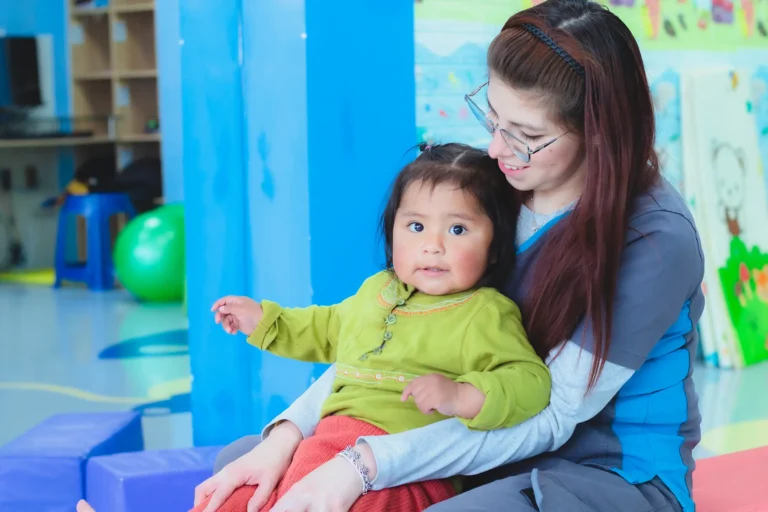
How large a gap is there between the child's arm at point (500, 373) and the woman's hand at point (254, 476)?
0.32 meters

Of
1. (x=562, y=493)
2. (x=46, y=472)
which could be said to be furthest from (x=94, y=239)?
(x=562, y=493)

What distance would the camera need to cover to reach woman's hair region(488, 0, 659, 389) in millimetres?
1311

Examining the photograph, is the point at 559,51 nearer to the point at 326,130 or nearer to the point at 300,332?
the point at 300,332

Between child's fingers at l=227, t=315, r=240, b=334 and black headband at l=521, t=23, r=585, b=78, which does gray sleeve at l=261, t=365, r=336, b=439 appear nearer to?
child's fingers at l=227, t=315, r=240, b=334

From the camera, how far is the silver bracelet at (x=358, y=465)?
1.30 m

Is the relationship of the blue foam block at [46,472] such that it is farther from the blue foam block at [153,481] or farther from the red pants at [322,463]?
the red pants at [322,463]

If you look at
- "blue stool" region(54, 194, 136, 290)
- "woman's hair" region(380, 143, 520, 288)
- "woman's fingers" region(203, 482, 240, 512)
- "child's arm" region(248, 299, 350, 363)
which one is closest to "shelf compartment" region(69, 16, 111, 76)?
"blue stool" region(54, 194, 136, 290)

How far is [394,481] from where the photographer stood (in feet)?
4.33

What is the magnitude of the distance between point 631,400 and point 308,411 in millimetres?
497

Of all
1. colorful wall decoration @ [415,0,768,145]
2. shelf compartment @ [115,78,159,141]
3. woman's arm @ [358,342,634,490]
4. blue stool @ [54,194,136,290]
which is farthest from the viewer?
shelf compartment @ [115,78,159,141]

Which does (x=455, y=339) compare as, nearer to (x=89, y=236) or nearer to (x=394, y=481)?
(x=394, y=481)

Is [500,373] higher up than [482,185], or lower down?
lower down

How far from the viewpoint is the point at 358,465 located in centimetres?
131

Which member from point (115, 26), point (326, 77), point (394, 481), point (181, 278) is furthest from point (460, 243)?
point (115, 26)
